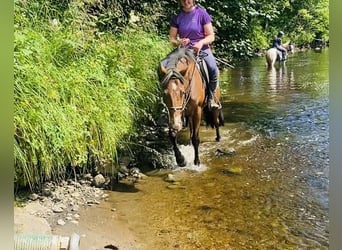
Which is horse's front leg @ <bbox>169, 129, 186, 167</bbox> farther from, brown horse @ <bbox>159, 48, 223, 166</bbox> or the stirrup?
the stirrup

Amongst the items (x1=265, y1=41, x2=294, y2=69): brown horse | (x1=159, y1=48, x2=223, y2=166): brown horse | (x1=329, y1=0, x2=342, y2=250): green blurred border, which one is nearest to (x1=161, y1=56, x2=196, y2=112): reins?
(x1=159, y1=48, x2=223, y2=166): brown horse

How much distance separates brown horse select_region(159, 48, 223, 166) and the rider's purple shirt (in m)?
0.07

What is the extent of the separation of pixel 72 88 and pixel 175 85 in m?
0.38

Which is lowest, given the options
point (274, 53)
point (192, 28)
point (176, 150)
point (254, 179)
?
point (254, 179)

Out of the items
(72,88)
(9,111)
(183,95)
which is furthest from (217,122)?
(9,111)

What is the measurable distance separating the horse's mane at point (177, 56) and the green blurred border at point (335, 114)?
0.51 metres

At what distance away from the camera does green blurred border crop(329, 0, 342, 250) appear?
5.62 feet

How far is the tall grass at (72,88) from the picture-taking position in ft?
5.70

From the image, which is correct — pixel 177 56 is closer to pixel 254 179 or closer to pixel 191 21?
pixel 191 21

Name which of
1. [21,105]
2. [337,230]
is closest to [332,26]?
[337,230]

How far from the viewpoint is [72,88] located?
1772 mm

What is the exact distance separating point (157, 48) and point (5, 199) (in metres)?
0.78

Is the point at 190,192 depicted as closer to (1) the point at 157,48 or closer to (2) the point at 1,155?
(1) the point at 157,48

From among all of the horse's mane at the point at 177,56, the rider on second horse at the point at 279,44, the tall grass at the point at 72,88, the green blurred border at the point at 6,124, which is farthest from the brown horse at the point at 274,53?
the green blurred border at the point at 6,124
